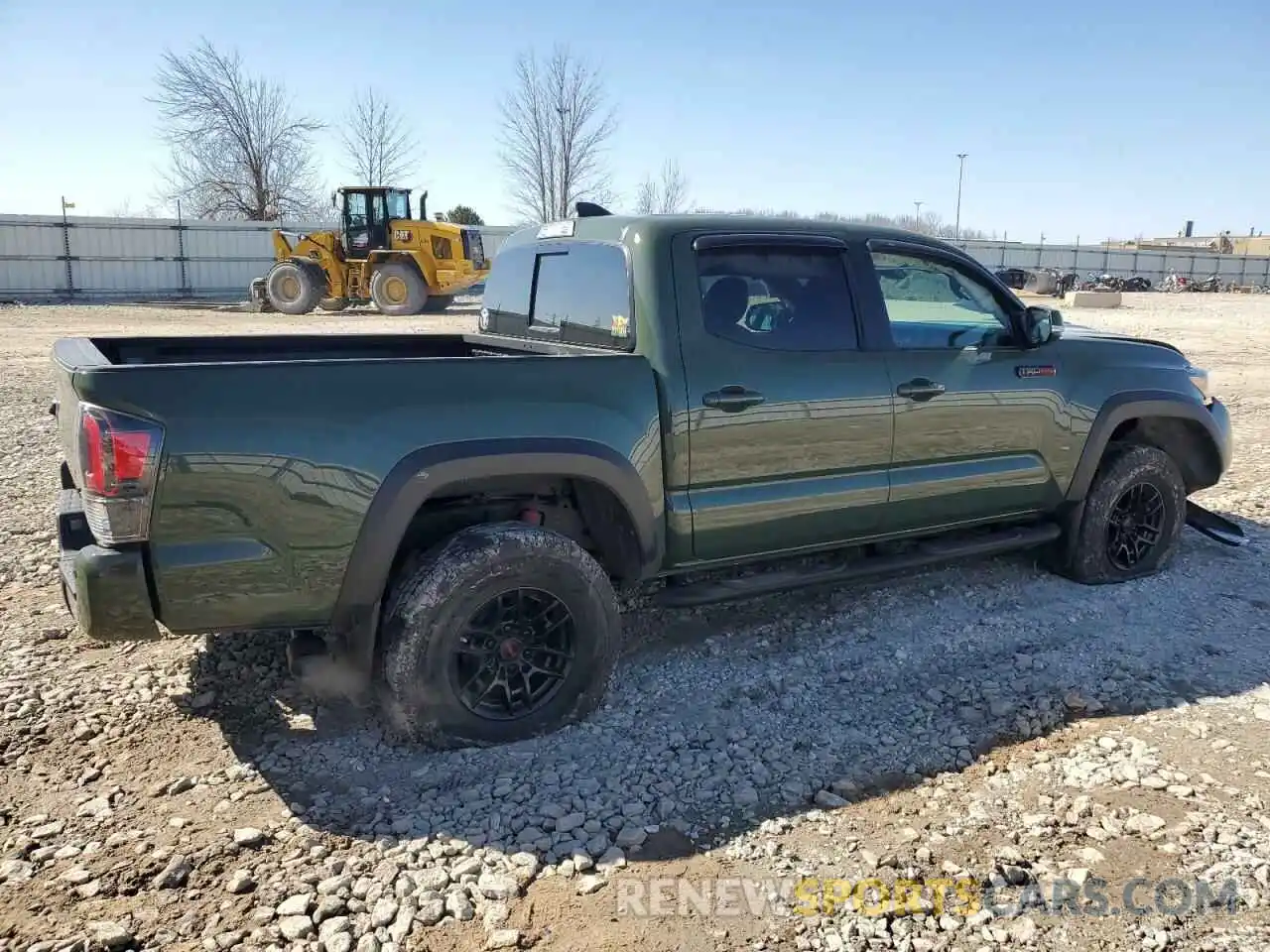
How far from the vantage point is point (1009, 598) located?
496 cm

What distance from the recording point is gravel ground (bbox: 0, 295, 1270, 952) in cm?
259

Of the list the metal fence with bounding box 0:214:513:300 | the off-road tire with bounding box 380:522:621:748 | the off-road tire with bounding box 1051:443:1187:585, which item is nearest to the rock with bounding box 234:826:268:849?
the off-road tire with bounding box 380:522:621:748

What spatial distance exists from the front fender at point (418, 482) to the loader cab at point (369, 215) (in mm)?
20261

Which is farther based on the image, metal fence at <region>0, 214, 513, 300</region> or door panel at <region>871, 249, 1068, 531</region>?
metal fence at <region>0, 214, 513, 300</region>

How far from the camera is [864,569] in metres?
Result: 4.34

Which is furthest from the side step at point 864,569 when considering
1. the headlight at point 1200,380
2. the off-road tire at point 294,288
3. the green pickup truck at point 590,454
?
the off-road tire at point 294,288

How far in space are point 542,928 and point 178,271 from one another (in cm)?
3258

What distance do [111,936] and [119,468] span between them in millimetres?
1277

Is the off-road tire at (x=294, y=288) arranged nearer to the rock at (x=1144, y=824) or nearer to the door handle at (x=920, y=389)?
the door handle at (x=920, y=389)

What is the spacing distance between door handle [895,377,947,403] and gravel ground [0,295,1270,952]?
3.80 feet

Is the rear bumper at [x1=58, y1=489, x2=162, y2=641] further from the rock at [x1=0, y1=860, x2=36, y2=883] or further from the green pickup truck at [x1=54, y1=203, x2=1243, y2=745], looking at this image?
the rock at [x1=0, y1=860, x2=36, y2=883]

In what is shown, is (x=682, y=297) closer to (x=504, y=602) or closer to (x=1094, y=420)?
(x=504, y=602)

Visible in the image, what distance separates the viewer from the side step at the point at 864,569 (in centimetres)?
394

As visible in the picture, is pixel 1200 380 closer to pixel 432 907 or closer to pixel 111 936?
pixel 432 907
